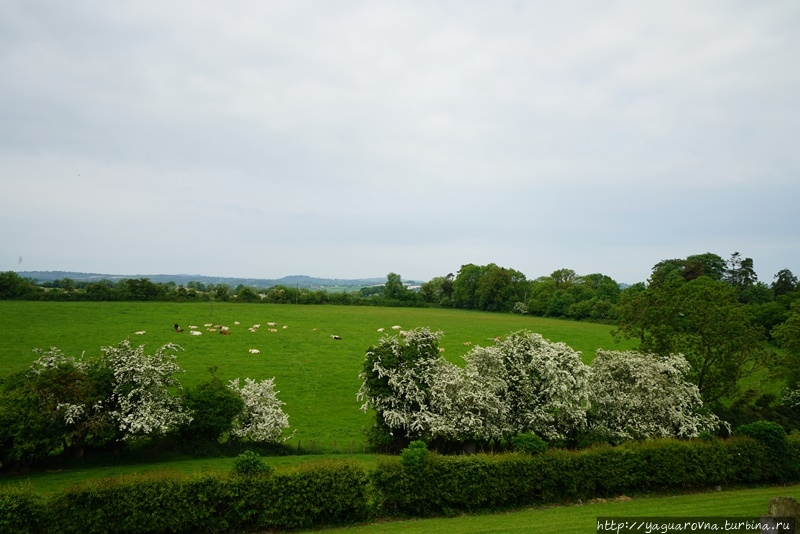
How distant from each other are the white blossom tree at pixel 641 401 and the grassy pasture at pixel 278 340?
14.1 m

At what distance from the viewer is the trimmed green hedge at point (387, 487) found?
1495 cm

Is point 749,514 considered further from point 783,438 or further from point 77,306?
point 77,306

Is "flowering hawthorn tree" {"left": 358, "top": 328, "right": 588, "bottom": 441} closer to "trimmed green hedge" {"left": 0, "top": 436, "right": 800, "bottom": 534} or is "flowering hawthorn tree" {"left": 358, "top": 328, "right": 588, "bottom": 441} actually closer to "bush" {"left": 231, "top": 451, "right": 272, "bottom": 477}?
"trimmed green hedge" {"left": 0, "top": 436, "right": 800, "bottom": 534}

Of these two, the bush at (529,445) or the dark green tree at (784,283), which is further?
the dark green tree at (784,283)

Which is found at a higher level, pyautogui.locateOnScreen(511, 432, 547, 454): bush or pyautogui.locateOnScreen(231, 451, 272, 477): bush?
pyautogui.locateOnScreen(511, 432, 547, 454): bush

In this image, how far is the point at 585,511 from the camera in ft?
58.2

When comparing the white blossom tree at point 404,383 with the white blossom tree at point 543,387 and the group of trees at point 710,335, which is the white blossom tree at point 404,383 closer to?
the white blossom tree at point 543,387

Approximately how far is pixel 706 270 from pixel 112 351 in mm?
116344

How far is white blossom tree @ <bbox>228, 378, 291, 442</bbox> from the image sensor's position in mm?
26547

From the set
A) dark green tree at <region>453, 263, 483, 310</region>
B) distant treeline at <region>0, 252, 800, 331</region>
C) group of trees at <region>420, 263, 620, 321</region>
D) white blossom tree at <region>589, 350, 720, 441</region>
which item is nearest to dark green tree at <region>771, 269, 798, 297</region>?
distant treeline at <region>0, 252, 800, 331</region>

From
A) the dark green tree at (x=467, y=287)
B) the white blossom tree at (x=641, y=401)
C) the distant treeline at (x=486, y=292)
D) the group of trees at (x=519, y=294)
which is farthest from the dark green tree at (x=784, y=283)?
the white blossom tree at (x=641, y=401)

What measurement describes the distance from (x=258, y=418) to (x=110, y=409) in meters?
7.37

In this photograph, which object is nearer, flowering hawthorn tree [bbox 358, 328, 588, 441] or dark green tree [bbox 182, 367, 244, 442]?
flowering hawthorn tree [bbox 358, 328, 588, 441]

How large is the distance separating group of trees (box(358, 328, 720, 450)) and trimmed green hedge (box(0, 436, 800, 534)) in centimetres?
324
